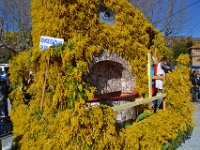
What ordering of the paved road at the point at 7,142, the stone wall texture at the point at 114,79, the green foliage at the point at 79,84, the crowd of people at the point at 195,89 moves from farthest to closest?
the crowd of people at the point at 195,89 < the stone wall texture at the point at 114,79 < the paved road at the point at 7,142 < the green foliage at the point at 79,84

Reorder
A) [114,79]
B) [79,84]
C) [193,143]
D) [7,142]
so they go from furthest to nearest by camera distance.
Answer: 1. [114,79]
2. [193,143]
3. [7,142]
4. [79,84]

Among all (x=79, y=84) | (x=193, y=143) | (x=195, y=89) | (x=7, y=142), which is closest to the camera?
(x=79, y=84)

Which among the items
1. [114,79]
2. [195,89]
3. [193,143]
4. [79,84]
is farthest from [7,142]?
[195,89]

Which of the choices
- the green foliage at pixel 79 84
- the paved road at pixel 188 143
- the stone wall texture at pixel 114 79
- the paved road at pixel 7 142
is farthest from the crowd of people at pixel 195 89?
the paved road at pixel 7 142

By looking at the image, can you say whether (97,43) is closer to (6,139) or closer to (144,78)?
(144,78)

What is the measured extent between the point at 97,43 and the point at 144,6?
1333 centimetres

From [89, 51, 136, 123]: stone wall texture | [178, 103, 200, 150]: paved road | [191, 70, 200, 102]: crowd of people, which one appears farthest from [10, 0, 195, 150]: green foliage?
[191, 70, 200, 102]: crowd of people

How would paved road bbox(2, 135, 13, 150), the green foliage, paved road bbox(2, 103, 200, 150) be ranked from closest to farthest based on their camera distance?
the green foliage < paved road bbox(2, 135, 13, 150) < paved road bbox(2, 103, 200, 150)

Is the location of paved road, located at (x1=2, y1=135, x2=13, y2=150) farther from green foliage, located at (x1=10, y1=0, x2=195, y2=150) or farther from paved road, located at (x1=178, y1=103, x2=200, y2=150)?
paved road, located at (x1=178, y1=103, x2=200, y2=150)

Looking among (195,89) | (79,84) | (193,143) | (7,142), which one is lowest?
(193,143)

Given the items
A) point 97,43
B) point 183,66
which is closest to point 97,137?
point 97,43

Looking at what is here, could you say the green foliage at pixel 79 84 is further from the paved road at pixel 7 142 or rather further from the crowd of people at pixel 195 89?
the crowd of people at pixel 195 89

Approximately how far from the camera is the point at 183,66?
304 inches

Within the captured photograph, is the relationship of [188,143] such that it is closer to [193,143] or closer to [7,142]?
[193,143]
